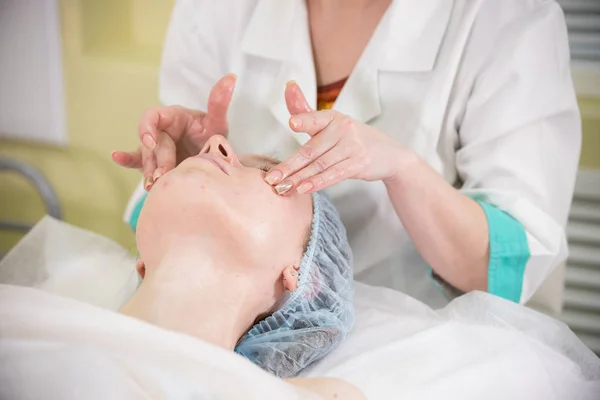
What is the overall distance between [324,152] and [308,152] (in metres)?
0.02

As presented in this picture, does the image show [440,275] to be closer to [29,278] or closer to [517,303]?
[517,303]

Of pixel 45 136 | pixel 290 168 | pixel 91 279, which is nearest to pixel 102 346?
pixel 290 168

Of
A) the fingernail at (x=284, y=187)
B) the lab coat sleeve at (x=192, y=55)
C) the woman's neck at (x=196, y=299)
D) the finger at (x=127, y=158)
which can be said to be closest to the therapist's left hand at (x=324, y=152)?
the fingernail at (x=284, y=187)

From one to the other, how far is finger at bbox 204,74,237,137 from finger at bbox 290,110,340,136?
17 centimetres

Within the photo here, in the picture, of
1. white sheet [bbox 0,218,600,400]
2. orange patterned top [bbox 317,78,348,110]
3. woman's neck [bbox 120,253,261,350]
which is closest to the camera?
white sheet [bbox 0,218,600,400]

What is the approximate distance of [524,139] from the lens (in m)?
0.75

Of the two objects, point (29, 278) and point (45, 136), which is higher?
point (45, 136)

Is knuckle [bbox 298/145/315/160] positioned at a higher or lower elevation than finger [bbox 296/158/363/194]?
higher

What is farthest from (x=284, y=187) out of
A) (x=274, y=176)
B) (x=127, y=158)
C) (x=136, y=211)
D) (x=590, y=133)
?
(x=590, y=133)

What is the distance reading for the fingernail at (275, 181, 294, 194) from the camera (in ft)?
2.06

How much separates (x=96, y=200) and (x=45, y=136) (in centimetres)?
13

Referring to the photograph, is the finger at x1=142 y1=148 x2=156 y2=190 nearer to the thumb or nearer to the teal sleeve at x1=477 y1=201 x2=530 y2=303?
the thumb

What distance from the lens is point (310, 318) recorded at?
666 mm

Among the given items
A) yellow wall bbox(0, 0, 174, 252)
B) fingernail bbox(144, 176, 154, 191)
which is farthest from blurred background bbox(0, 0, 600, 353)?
fingernail bbox(144, 176, 154, 191)
